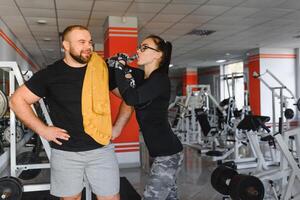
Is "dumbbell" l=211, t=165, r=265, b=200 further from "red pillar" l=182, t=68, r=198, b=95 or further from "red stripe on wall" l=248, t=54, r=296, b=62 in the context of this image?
"red pillar" l=182, t=68, r=198, b=95

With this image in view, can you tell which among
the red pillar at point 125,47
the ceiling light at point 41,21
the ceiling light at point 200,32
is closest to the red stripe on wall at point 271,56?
the ceiling light at point 200,32

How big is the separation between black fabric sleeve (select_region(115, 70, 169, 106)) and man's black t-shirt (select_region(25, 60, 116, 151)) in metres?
0.20

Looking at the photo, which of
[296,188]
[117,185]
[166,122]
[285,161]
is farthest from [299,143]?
[117,185]

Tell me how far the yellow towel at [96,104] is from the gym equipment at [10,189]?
1093mm

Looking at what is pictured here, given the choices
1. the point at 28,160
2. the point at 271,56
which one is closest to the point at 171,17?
the point at 28,160

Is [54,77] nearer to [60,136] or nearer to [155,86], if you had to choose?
[60,136]

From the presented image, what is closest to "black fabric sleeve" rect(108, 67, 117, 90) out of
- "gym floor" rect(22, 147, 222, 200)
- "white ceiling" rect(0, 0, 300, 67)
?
Answer: "gym floor" rect(22, 147, 222, 200)

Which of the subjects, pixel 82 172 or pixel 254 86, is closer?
pixel 82 172

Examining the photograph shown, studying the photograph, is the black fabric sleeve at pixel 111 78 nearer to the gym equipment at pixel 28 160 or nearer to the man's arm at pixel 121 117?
the man's arm at pixel 121 117

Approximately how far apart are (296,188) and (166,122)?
2024 millimetres

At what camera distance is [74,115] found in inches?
59.7

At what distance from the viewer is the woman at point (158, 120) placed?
161 cm

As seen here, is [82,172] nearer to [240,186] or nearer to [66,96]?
[66,96]

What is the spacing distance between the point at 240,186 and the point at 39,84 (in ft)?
5.98
